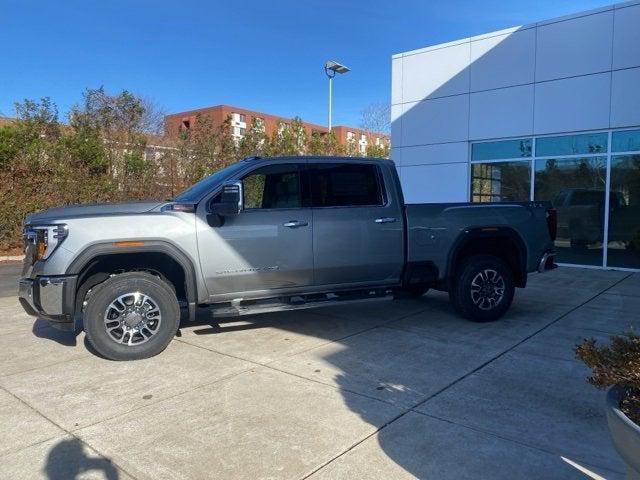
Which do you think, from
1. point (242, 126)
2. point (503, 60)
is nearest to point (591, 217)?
point (503, 60)

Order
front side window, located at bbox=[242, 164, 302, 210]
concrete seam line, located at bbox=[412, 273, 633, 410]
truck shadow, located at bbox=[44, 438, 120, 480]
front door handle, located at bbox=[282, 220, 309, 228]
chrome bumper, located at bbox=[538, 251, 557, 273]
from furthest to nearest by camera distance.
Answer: chrome bumper, located at bbox=[538, 251, 557, 273]
front side window, located at bbox=[242, 164, 302, 210]
front door handle, located at bbox=[282, 220, 309, 228]
concrete seam line, located at bbox=[412, 273, 633, 410]
truck shadow, located at bbox=[44, 438, 120, 480]

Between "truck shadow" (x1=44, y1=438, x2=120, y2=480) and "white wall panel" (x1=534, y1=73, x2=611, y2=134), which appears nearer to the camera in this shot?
"truck shadow" (x1=44, y1=438, x2=120, y2=480)

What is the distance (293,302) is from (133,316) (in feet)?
5.52

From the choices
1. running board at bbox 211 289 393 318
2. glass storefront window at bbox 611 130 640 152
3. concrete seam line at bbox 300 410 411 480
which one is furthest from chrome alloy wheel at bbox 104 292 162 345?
glass storefront window at bbox 611 130 640 152

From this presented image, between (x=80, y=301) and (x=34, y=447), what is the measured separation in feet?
6.88

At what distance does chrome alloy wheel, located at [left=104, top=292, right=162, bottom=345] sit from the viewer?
508 centimetres

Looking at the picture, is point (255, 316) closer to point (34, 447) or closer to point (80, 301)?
point (80, 301)

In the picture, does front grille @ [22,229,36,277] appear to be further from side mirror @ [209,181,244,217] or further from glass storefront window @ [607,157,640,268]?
glass storefront window @ [607,157,640,268]

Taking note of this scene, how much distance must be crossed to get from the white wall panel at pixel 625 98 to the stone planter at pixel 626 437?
10007 millimetres

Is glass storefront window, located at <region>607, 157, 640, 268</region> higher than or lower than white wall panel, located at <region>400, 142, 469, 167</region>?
lower

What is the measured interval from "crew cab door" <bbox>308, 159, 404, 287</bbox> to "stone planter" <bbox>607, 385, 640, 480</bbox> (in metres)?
3.68

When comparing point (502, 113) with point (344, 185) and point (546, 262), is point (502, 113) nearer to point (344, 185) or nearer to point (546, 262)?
point (546, 262)

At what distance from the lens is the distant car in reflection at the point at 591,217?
1095 centimetres

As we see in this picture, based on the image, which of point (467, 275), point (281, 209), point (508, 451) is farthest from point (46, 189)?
point (508, 451)
